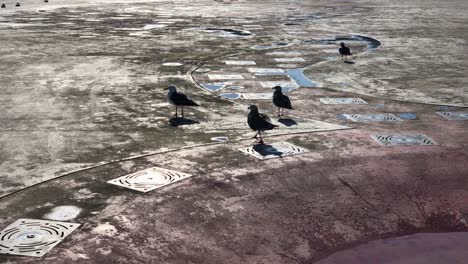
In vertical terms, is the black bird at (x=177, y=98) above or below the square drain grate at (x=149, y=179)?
above

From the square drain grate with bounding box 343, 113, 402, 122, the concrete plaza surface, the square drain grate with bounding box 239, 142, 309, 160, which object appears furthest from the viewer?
the square drain grate with bounding box 343, 113, 402, 122

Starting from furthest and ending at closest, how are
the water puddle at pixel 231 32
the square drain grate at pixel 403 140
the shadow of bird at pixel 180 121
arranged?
the water puddle at pixel 231 32, the shadow of bird at pixel 180 121, the square drain grate at pixel 403 140

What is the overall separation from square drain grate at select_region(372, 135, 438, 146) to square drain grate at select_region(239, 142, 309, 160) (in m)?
2.25

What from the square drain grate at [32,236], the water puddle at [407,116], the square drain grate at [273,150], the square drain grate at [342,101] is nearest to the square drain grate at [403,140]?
the water puddle at [407,116]

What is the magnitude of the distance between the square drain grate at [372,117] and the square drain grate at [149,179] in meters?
6.53

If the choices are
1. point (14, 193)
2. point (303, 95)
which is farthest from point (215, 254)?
point (303, 95)

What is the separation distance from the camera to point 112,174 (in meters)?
10.8

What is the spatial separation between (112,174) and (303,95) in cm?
912

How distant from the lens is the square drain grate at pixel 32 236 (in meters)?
7.84

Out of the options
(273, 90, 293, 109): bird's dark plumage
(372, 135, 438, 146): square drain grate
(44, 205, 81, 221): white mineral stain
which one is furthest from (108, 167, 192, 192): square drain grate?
(372, 135, 438, 146): square drain grate

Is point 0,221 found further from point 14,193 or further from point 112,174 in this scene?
point 112,174

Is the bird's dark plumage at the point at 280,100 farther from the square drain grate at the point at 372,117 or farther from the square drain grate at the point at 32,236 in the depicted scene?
the square drain grate at the point at 32,236

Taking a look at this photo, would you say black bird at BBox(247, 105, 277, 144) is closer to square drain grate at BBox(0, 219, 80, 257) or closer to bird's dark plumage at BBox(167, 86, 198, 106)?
bird's dark plumage at BBox(167, 86, 198, 106)

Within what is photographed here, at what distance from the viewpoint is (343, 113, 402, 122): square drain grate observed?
1508 centimetres
